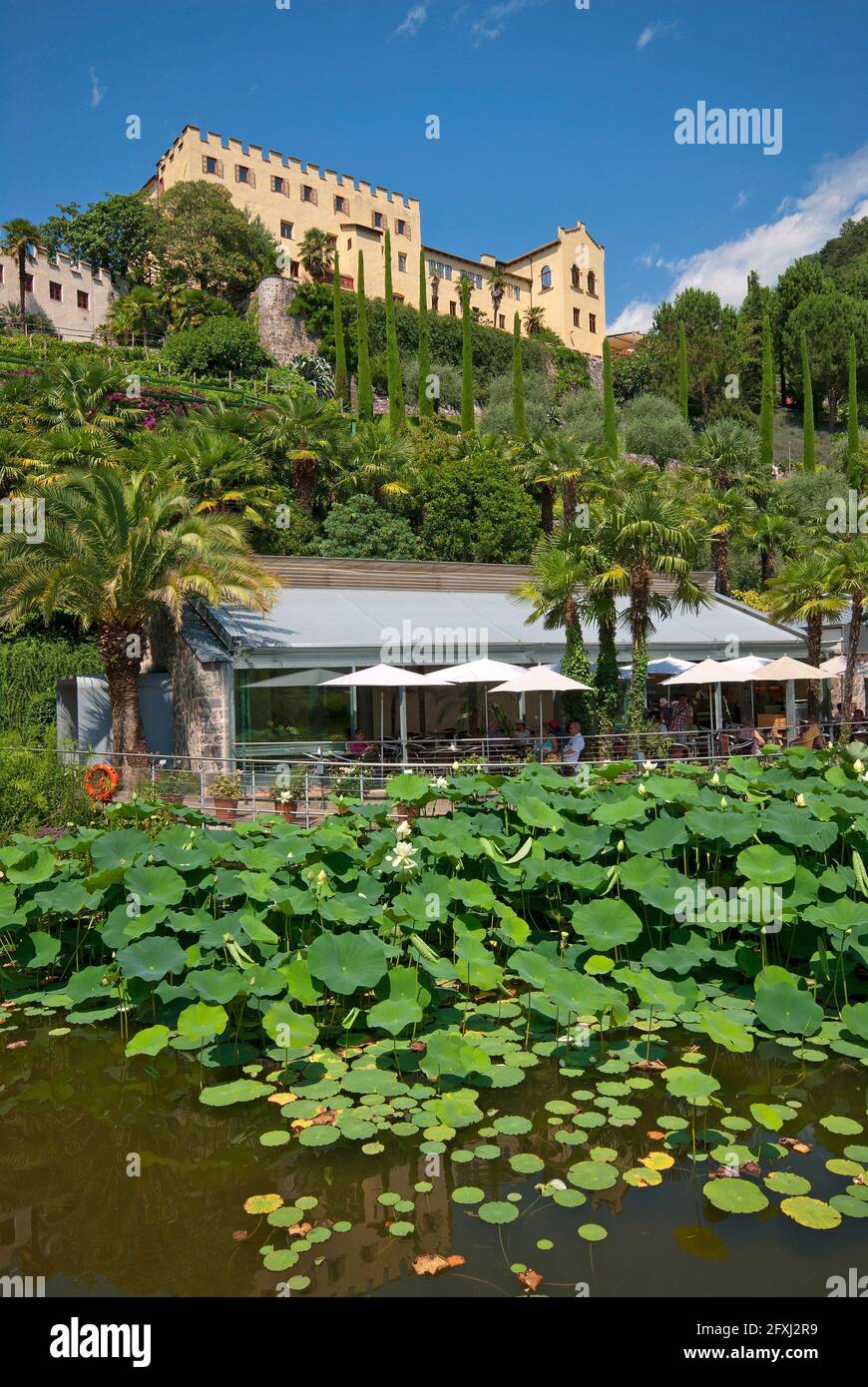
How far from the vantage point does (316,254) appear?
5869cm

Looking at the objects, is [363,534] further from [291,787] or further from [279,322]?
[279,322]

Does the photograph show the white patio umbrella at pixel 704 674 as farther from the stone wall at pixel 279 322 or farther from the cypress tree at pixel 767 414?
the stone wall at pixel 279 322

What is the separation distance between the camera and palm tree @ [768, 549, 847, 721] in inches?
752

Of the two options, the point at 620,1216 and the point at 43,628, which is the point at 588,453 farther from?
the point at 620,1216

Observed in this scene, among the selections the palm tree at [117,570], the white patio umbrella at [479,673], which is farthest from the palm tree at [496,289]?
the white patio umbrella at [479,673]

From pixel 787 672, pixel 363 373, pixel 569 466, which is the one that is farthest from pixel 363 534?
pixel 363 373

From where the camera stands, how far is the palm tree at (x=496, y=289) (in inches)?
2815

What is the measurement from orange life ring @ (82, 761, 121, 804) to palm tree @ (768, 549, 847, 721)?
1361 centimetres

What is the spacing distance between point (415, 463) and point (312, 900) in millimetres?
29470

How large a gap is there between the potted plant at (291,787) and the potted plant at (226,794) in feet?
1.86

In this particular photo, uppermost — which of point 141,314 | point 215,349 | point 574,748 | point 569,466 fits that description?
point 141,314

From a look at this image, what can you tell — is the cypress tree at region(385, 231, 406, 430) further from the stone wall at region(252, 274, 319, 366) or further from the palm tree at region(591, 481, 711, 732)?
the palm tree at region(591, 481, 711, 732)

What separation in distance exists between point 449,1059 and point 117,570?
1244cm

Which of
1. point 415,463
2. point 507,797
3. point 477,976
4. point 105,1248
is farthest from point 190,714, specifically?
point 415,463
